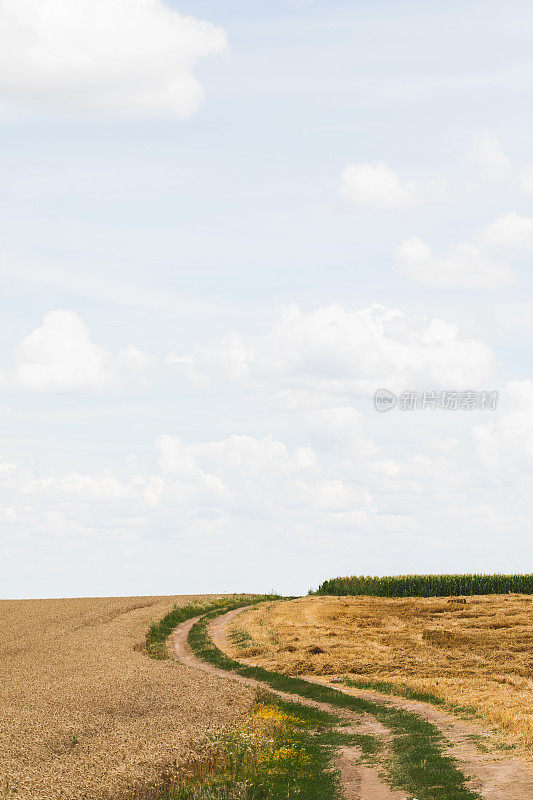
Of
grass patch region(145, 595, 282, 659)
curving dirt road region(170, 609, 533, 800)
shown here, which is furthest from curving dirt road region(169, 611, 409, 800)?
grass patch region(145, 595, 282, 659)

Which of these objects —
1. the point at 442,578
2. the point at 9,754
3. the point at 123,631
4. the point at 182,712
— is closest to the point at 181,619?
the point at 123,631

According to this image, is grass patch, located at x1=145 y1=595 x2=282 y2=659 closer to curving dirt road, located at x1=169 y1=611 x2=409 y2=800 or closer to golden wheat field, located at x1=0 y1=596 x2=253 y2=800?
golden wheat field, located at x1=0 y1=596 x2=253 y2=800

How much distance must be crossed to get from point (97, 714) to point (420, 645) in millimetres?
18648

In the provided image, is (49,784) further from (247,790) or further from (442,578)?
(442,578)

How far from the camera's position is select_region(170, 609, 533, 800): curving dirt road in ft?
47.2

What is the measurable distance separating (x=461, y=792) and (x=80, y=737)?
9530mm

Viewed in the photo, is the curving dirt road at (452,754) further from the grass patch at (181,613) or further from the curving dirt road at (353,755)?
the grass patch at (181,613)

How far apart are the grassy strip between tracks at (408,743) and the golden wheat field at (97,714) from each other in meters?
2.86

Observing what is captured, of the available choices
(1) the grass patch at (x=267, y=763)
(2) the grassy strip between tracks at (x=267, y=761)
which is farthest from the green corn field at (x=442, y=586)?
(1) the grass patch at (x=267, y=763)

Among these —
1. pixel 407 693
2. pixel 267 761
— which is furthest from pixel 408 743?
pixel 407 693

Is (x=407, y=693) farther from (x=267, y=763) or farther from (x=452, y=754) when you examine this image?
(x=267, y=763)

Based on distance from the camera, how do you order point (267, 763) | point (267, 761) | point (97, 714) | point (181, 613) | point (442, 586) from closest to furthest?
1. point (267, 763)
2. point (267, 761)
3. point (97, 714)
4. point (181, 613)
5. point (442, 586)

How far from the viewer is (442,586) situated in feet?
186

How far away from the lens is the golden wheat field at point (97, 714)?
48.5ft
